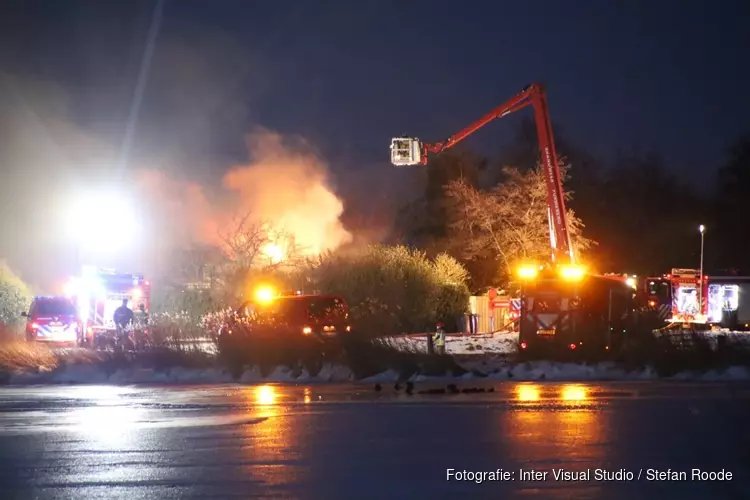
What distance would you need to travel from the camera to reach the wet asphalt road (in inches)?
360

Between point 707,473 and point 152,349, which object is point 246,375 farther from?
point 707,473

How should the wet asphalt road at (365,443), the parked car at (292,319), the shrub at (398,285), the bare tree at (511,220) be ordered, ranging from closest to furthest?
the wet asphalt road at (365,443)
the parked car at (292,319)
the shrub at (398,285)
the bare tree at (511,220)

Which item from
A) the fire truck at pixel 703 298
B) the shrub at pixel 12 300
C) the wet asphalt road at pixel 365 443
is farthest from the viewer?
the fire truck at pixel 703 298

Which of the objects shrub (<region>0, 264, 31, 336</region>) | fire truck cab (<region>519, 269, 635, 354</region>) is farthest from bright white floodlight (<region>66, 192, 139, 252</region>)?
fire truck cab (<region>519, 269, 635, 354</region>)

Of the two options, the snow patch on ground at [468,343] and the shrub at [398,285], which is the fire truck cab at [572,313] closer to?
the snow patch on ground at [468,343]

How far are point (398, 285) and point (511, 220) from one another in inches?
433

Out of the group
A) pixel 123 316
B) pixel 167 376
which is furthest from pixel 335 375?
pixel 123 316

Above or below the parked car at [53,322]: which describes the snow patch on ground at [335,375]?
below

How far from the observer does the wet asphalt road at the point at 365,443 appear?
9.15m

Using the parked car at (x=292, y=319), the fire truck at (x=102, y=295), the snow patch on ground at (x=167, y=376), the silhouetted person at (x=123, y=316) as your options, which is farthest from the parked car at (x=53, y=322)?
the snow patch on ground at (x=167, y=376)

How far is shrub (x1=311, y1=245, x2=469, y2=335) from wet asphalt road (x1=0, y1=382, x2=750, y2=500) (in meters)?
20.9

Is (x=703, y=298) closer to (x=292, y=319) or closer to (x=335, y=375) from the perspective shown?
(x=292, y=319)

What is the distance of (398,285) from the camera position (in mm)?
38531

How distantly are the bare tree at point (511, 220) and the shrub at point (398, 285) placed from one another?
615 cm
